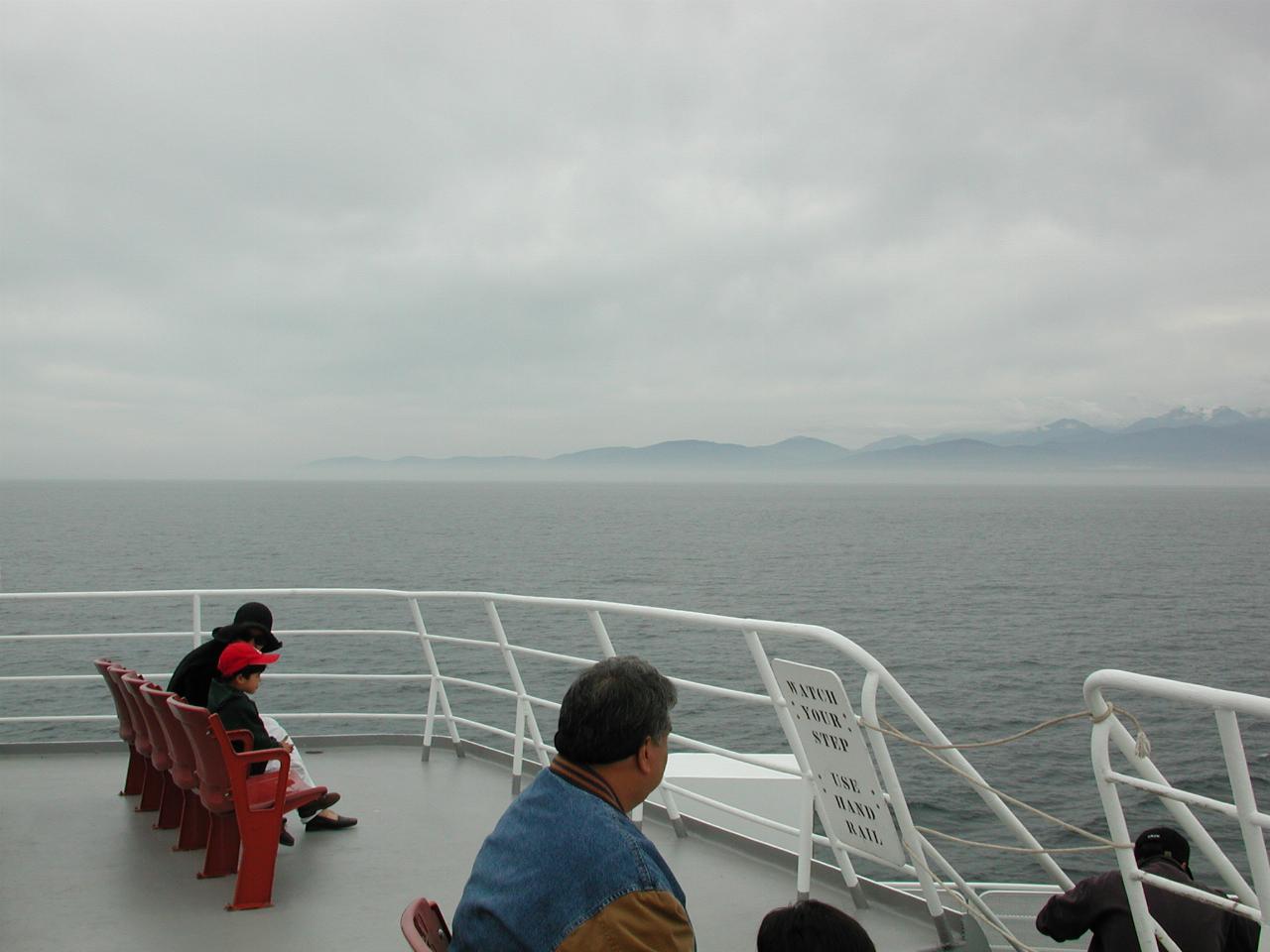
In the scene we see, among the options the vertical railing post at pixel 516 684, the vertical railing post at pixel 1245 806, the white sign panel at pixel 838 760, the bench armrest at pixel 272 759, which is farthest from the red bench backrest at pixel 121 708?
the vertical railing post at pixel 1245 806

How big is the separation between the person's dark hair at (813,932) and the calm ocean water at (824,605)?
1406cm

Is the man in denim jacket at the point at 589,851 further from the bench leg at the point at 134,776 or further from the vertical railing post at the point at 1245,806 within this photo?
the bench leg at the point at 134,776

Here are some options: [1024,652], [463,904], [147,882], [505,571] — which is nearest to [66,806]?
[147,882]

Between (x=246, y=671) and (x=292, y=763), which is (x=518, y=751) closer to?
(x=292, y=763)

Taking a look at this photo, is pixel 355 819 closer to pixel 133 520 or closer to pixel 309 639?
pixel 309 639

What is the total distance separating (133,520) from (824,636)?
115842mm

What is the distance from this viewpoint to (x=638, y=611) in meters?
4.99

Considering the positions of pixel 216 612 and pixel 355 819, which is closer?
pixel 355 819

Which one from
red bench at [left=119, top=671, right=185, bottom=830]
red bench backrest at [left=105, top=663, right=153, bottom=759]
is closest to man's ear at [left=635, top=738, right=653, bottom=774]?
red bench at [left=119, top=671, right=185, bottom=830]

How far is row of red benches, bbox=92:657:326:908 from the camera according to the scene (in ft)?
15.1

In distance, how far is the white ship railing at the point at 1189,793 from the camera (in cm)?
254

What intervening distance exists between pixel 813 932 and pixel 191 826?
4.24 metres

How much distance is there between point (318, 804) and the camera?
5.50 metres

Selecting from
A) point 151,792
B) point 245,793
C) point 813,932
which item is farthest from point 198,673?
point 813,932
